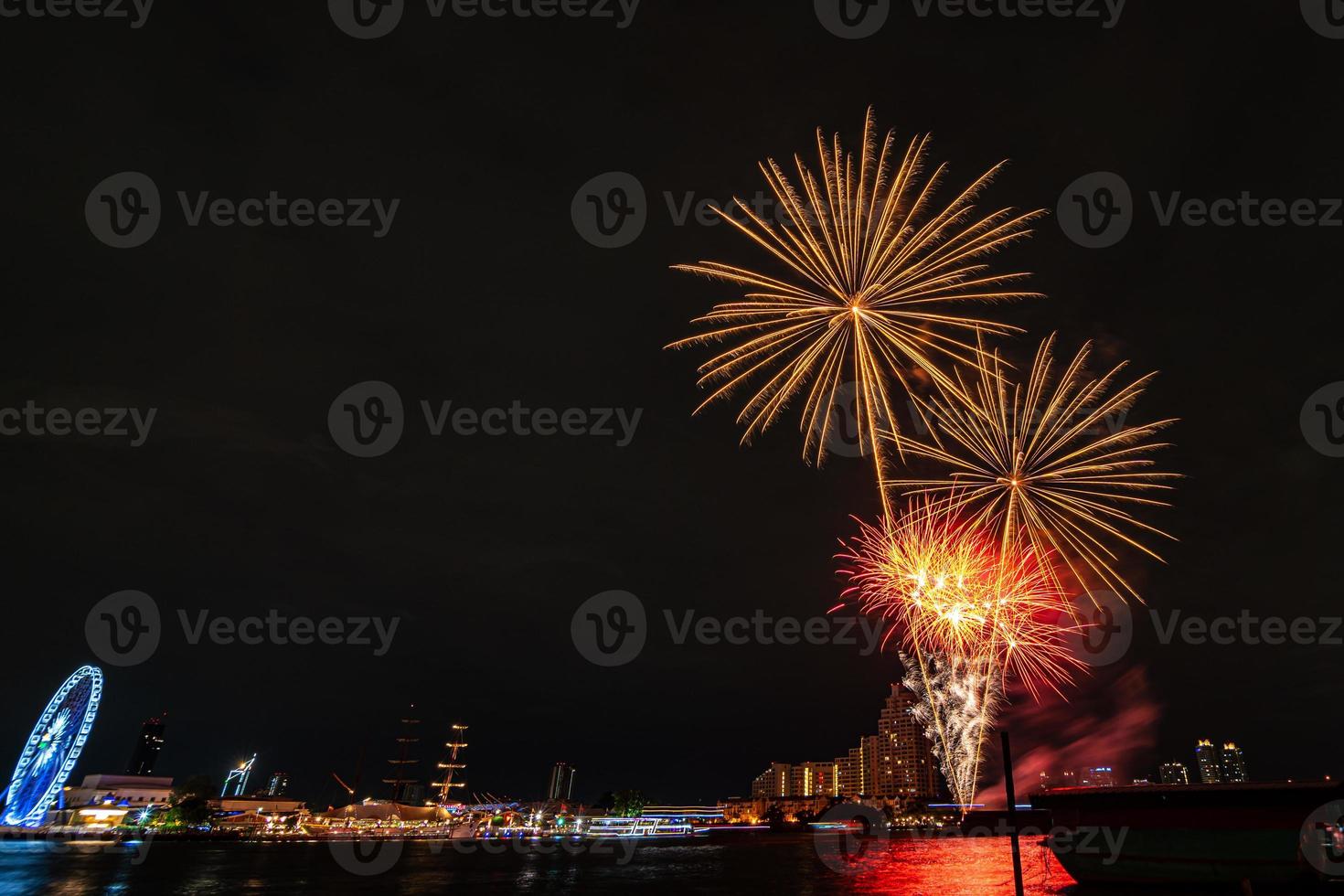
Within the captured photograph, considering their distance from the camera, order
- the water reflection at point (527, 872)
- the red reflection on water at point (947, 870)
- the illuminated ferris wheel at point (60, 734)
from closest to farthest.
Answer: the red reflection on water at point (947, 870) < the water reflection at point (527, 872) < the illuminated ferris wheel at point (60, 734)

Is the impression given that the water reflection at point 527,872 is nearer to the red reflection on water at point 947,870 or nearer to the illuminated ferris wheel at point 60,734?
the red reflection on water at point 947,870

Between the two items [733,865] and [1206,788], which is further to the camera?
[733,865]

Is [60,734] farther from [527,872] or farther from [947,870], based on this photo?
[947,870]

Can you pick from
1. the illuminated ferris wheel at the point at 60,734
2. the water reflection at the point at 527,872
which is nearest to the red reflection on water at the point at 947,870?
the water reflection at the point at 527,872

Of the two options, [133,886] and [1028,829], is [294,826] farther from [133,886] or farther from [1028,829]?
[1028,829]

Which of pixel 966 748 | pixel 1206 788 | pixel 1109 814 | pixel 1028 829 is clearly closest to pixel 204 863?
pixel 966 748

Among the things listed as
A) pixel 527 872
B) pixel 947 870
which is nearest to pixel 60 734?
pixel 527 872
